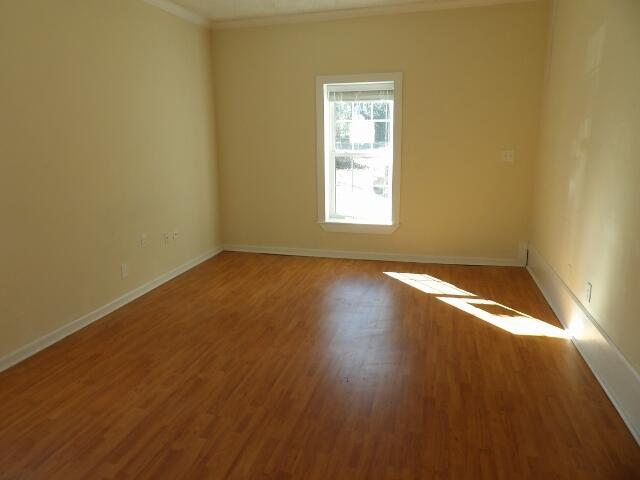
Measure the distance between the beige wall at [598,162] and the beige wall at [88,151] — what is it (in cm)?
347

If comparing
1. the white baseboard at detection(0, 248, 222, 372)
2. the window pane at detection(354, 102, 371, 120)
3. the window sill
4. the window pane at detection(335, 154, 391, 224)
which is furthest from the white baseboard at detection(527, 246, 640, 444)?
the white baseboard at detection(0, 248, 222, 372)

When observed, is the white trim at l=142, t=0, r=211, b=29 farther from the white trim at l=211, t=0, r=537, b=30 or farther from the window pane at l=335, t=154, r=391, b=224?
the window pane at l=335, t=154, r=391, b=224

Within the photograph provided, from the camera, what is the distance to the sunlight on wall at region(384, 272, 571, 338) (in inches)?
136

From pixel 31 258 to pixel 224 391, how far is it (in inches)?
62.3

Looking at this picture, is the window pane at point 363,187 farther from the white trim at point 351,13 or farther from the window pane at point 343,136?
the white trim at point 351,13

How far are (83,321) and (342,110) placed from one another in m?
3.36

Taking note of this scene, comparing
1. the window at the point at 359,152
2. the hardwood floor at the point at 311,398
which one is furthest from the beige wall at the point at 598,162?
the window at the point at 359,152

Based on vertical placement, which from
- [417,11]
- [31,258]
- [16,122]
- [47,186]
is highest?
[417,11]

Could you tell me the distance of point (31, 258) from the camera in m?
3.13

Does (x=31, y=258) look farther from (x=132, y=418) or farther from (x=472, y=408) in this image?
(x=472, y=408)

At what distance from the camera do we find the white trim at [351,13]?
468 cm

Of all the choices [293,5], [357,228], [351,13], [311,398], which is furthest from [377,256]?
[311,398]

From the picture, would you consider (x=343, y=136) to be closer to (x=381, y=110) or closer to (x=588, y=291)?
(x=381, y=110)

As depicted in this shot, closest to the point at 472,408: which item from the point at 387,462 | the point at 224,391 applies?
the point at 387,462
